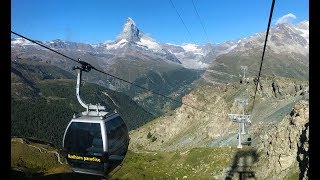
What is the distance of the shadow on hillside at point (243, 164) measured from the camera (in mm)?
64562

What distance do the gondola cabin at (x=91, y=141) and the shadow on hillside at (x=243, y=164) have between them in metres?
45.7

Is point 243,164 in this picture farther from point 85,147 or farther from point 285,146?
point 85,147

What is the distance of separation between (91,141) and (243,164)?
2184 inches

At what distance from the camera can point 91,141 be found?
853 inches

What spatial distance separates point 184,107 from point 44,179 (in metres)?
68.8

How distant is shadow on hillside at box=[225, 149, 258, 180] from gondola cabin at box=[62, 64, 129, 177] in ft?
150

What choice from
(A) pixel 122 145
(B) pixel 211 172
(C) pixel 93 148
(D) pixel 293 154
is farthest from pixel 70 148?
(B) pixel 211 172

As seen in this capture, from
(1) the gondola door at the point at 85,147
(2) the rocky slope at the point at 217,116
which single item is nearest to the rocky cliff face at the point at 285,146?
(2) the rocky slope at the point at 217,116

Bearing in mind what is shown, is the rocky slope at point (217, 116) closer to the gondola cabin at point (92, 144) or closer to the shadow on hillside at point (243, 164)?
the shadow on hillside at point (243, 164)

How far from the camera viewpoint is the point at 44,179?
114 meters

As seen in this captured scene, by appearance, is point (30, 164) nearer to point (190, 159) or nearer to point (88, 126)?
point (190, 159)

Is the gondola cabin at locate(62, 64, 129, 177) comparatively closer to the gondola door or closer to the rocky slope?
the gondola door

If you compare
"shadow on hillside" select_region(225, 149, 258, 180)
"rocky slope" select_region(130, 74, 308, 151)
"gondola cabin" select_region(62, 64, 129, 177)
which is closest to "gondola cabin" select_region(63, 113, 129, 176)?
"gondola cabin" select_region(62, 64, 129, 177)

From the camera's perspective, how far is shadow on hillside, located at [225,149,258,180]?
6456cm
